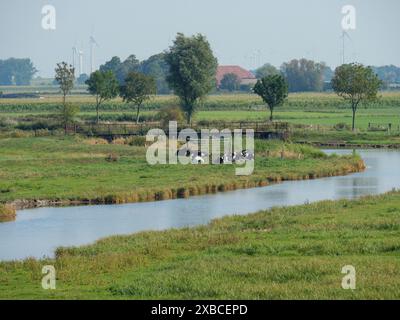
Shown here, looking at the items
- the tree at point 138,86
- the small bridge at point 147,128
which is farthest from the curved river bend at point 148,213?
the tree at point 138,86

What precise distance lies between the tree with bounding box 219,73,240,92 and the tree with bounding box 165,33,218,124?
10215 cm

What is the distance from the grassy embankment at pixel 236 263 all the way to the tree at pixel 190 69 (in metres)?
58.3

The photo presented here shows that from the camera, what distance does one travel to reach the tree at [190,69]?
8931cm

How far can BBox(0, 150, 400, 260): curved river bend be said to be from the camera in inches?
1213

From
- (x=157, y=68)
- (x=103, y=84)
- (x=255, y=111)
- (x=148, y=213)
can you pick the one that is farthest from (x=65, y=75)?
(x=157, y=68)

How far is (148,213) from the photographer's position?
122 ft

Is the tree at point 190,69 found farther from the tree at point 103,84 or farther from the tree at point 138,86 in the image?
the tree at point 103,84

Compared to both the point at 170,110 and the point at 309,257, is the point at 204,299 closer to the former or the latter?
the point at 309,257

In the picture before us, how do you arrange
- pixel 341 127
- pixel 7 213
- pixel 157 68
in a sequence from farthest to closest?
pixel 157 68 → pixel 341 127 → pixel 7 213

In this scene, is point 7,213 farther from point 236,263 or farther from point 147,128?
point 147,128

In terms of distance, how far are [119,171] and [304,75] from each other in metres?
143

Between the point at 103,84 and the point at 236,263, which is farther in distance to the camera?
the point at 103,84

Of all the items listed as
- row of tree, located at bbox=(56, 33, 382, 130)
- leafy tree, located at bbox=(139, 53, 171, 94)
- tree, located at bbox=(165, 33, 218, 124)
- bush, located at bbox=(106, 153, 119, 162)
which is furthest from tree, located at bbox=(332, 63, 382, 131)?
leafy tree, located at bbox=(139, 53, 171, 94)

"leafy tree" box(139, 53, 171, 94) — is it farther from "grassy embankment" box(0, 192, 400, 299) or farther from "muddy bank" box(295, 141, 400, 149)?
"grassy embankment" box(0, 192, 400, 299)
